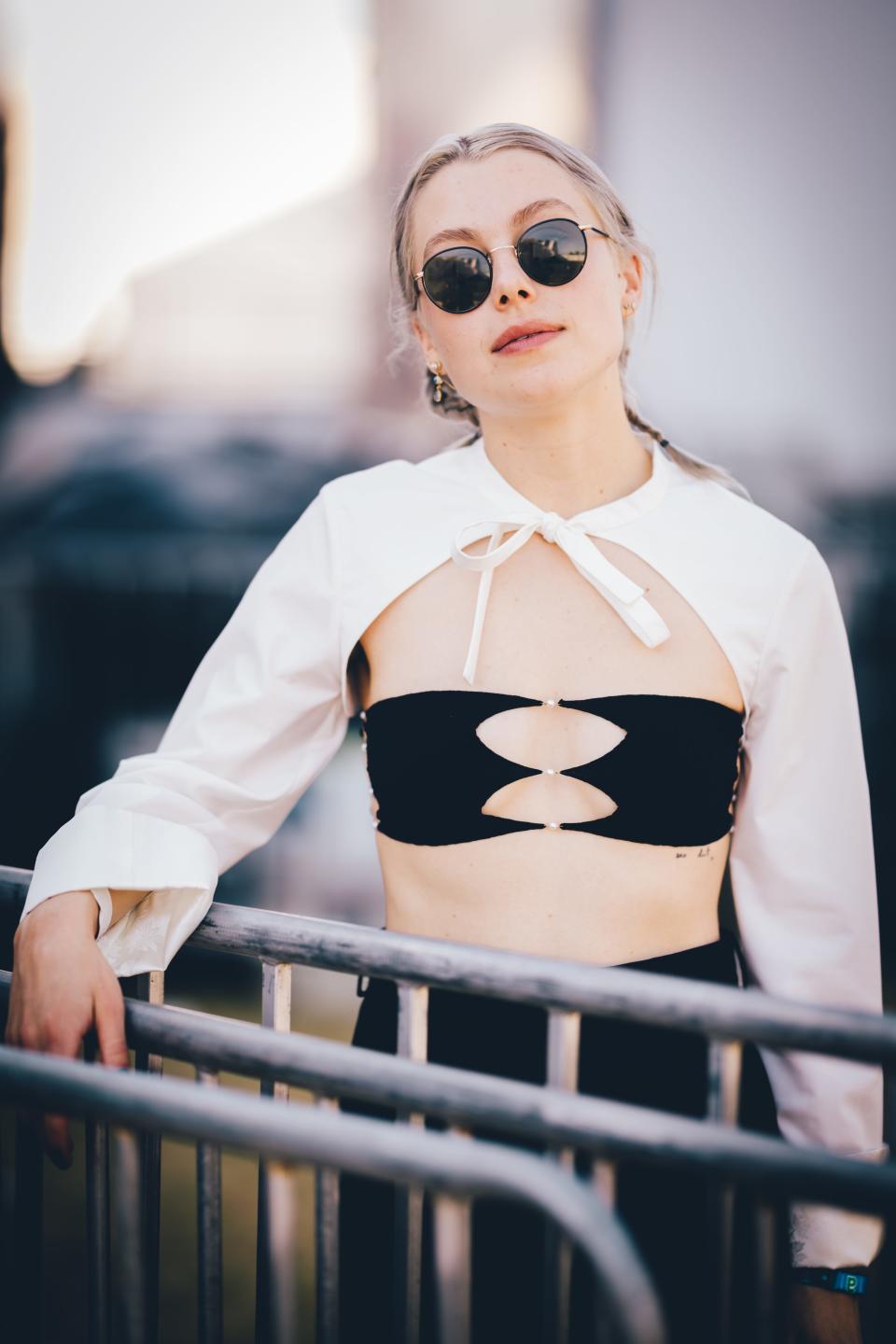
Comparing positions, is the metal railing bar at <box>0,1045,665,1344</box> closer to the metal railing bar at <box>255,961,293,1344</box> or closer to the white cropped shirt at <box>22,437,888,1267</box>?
the metal railing bar at <box>255,961,293,1344</box>

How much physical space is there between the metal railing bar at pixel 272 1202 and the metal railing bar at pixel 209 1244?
4 cm

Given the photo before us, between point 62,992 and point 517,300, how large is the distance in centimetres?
105

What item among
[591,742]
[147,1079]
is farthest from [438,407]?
[147,1079]

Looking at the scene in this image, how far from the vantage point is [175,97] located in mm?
8523

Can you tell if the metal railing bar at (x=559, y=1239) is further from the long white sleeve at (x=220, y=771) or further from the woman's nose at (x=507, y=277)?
the woman's nose at (x=507, y=277)

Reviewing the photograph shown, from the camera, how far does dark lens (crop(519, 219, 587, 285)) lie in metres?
1.43

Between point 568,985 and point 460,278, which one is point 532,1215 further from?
point 460,278

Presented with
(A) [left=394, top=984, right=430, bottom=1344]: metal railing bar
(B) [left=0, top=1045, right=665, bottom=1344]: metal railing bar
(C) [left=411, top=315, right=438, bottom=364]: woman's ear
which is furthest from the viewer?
(C) [left=411, top=315, right=438, bottom=364]: woman's ear

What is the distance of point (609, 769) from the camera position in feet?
4.52

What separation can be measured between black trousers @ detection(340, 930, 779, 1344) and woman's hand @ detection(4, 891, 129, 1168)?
17.7 inches

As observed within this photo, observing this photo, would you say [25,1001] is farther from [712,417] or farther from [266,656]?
[712,417]

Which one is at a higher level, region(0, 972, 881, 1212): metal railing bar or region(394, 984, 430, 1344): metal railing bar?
region(0, 972, 881, 1212): metal railing bar

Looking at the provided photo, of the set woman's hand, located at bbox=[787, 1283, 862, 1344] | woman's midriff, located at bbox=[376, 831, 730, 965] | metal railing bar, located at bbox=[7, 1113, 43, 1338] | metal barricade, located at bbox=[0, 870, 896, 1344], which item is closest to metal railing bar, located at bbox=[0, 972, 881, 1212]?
metal barricade, located at bbox=[0, 870, 896, 1344]

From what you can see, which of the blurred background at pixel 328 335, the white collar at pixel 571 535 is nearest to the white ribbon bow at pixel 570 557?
the white collar at pixel 571 535
